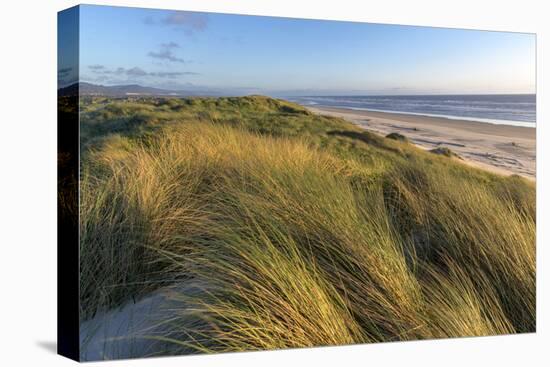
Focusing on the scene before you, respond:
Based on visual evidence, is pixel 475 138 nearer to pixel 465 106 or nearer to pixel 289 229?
pixel 465 106

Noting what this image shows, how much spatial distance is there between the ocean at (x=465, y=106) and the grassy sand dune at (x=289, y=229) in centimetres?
27

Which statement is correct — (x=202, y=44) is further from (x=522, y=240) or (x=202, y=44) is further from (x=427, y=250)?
(x=522, y=240)

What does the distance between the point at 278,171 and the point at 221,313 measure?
125 centimetres

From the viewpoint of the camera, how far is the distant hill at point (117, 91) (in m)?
5.48

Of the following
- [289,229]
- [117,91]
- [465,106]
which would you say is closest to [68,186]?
[117,91]

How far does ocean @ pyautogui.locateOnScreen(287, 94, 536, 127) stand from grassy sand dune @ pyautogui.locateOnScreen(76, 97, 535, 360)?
0.88ft

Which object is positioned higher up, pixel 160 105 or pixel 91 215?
pixel 160 105

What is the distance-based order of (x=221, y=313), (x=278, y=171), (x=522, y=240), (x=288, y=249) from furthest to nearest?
1. (x=522, y=240)
2. (x=278, y=171)
3. (x=288, y=249)
4. (x=221, y=313)

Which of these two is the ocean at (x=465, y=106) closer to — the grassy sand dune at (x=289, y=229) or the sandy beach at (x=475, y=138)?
the sandy beach at (x=475, y=138)

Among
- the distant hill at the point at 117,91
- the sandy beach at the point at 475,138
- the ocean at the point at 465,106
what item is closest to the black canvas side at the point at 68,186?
the distant hill at the point at 117,91

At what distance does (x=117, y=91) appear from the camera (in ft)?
19.0

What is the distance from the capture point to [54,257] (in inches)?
242

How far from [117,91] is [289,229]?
1493mm

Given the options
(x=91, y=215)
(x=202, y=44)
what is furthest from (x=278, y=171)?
(x=91, y=215)
